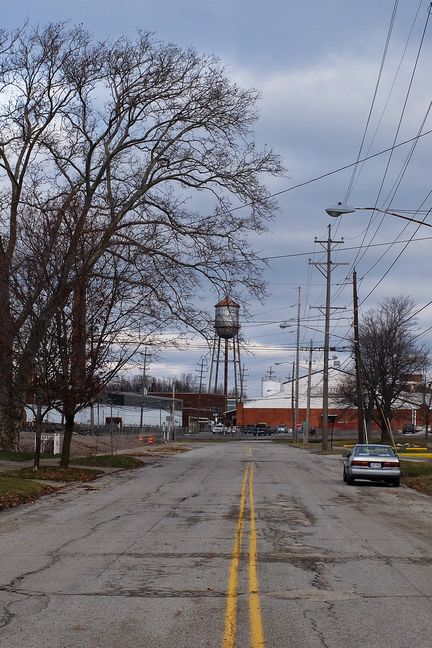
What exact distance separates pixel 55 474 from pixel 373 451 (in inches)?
423

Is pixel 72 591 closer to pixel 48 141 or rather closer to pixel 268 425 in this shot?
pixel 48 141

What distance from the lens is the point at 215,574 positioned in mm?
9992

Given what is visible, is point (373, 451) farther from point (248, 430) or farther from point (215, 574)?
point (248, 430)

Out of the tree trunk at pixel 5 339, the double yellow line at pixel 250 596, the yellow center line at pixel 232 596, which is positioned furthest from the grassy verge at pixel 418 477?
the tree trunk at pixel 5 339

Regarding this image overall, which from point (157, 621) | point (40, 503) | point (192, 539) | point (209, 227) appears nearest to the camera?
point (157, 621)

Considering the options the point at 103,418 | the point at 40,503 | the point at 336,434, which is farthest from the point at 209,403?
the point at 40,503

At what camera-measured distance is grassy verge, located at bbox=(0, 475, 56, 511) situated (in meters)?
18.7

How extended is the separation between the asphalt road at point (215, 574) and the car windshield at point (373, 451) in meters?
6.61

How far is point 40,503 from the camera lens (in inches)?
760

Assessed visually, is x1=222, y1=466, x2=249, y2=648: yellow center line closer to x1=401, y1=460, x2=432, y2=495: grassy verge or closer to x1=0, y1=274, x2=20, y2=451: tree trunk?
x1=401, y1=460, x2=432, y2=495: grassy verge

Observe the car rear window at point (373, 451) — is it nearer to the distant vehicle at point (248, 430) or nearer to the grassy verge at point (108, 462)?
the grassy verge at point (108, 462)

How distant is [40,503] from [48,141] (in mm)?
20946

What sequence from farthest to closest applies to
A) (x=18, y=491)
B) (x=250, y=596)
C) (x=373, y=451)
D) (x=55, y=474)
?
(x=373, y=451)
(x=55, y=474)
(x=18, y=491)
(x=250, y=596)

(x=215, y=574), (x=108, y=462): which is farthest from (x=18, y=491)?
(x=108, y=462)
